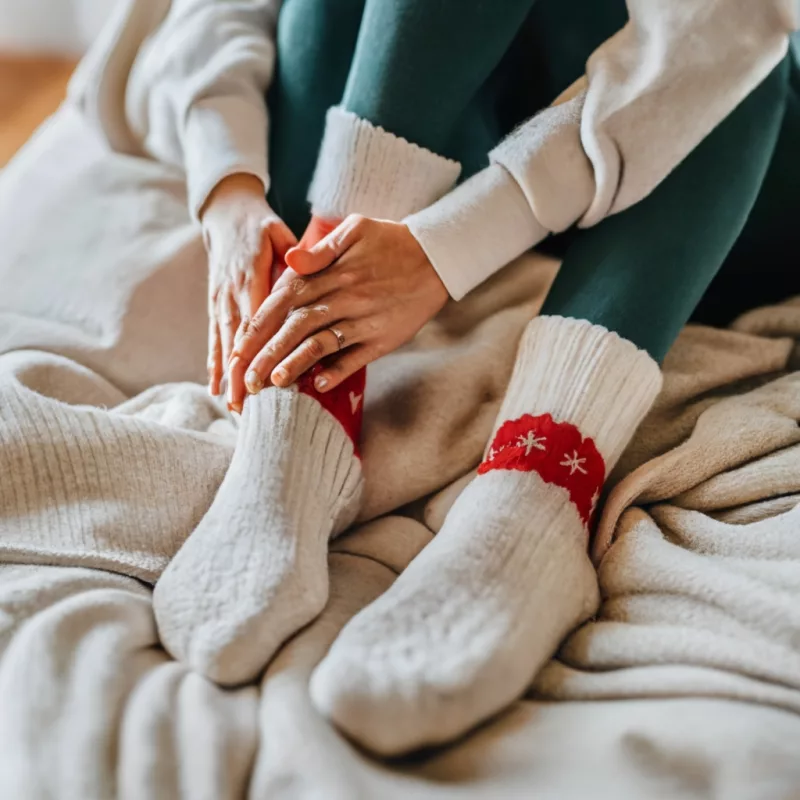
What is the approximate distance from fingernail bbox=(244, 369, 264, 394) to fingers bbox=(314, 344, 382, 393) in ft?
0.13

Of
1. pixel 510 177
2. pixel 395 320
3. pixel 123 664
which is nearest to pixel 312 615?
pixel 123 664

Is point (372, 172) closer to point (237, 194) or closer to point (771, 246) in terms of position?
point (237, 194)

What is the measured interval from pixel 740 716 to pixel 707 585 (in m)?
0.09

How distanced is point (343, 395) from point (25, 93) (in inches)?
54.7

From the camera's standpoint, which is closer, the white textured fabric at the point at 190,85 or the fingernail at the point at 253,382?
the fingernail at the point at 253,382

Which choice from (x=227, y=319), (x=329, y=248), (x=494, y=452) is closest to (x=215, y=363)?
(x=227, y=319)

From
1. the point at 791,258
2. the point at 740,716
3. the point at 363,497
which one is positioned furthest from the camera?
the point at 791,258

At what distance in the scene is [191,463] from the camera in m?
0.60

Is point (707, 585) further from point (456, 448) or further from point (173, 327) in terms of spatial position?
point (173, 327)

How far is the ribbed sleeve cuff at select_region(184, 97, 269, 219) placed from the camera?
2.34 feet

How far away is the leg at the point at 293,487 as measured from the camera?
477 mm

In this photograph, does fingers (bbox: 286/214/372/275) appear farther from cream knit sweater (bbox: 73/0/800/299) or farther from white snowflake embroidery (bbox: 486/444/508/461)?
white snowflake embroidery (bbox: 486/444/508/461)

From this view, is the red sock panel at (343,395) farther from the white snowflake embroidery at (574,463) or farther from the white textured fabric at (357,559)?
the white snowflake embroidery at (574,463)

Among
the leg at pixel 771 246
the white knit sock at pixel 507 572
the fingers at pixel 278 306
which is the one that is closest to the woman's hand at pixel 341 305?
the fingers at pixel 278 306
